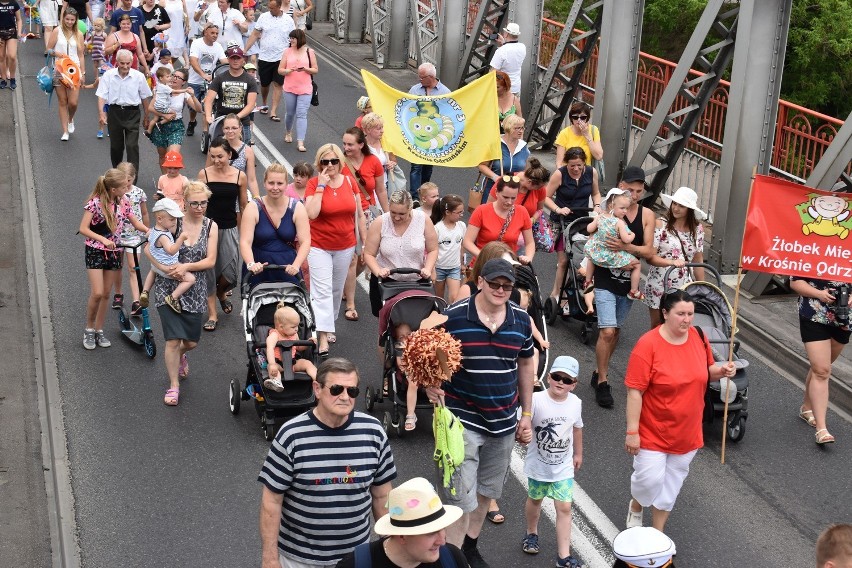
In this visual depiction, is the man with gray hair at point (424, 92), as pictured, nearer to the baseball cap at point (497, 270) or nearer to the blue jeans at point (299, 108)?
the blue jeans at point (299, 108)

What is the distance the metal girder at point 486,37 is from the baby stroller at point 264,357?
1267cm

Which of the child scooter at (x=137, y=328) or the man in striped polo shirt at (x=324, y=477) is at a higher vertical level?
the man in striped polo shirt at (x=324, y=477)

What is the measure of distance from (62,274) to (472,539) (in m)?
7.27

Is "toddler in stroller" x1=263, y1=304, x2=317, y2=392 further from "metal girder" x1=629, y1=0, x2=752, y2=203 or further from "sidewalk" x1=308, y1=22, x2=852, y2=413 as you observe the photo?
"metal girder" x1=629, y1=0, x2=752, y2=203

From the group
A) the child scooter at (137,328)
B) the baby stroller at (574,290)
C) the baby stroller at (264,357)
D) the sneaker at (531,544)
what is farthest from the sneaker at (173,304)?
the baby stroller at (574,290)

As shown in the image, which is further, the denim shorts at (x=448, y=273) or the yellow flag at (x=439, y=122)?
the yellow flag at (x=439, y=122)

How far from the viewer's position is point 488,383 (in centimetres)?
791

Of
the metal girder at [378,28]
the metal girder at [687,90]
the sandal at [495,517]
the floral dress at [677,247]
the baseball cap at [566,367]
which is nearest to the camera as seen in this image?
the baseball cap at [566,367]

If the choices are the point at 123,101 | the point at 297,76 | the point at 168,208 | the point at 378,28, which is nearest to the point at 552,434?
the point at 168,208

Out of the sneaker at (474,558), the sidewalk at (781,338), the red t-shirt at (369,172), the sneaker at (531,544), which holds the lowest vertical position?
the sidewalk at (781,338)

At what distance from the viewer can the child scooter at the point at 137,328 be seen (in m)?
11.9

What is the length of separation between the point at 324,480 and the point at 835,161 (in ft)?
27.3

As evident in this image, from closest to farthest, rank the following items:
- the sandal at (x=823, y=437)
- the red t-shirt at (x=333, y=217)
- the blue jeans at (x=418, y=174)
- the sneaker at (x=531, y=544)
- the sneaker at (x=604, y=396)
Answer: the sneaker at (x=531, y=544) → the sandal at (x=823, y=437) → the sneaker at (x=604, y=396) → the red t-shirt at (x=333, y=217) → the blue jeans at (x=418, y=174)

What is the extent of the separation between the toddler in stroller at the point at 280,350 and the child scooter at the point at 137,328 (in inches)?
76.7
